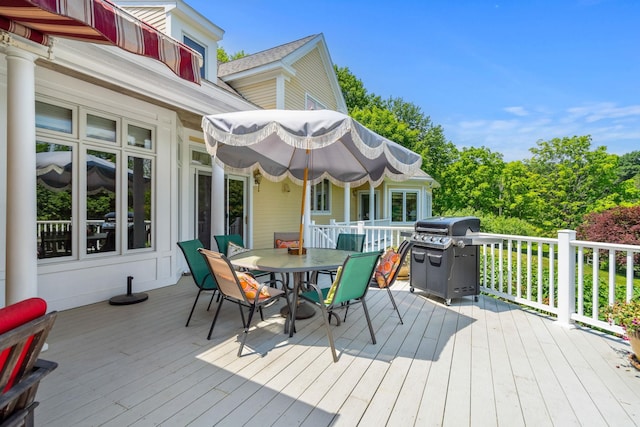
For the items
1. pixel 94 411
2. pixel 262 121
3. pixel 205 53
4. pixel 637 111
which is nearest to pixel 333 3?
pixel 205 53

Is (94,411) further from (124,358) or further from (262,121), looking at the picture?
(262,121)

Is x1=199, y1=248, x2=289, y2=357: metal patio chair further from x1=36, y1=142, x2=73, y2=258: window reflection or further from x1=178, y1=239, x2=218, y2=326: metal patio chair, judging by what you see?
x1=36, y1=142, x2=73, y2=258: window reflection

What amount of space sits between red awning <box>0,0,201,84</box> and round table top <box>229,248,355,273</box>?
1872mm

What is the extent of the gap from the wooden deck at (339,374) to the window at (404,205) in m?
12.2

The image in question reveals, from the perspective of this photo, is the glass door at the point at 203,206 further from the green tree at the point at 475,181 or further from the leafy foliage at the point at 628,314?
the green tree at the point at 475,181

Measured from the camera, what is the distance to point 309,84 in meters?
10.4

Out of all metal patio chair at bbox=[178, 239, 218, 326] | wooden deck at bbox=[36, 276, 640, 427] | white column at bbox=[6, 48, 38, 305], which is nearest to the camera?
wooden deck at bbox=[36, 276, 640, 427]

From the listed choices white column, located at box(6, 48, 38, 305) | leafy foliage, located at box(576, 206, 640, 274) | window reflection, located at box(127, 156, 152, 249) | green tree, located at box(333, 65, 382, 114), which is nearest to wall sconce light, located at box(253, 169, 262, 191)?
window reflection, located at box(127, 156, 152, 249)

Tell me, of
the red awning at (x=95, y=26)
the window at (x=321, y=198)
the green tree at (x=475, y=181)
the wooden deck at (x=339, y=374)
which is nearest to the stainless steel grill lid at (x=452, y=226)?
A: the wooden deck at (x=339, y=374)

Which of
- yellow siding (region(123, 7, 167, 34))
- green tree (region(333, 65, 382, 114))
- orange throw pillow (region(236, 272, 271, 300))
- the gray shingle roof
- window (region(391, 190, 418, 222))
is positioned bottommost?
orange throw pillow (region(236, 272, 271, 300))

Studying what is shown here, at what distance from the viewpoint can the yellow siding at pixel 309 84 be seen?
370 inches

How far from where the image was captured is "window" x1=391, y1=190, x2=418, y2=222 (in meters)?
15.7

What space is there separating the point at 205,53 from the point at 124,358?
21.2ft

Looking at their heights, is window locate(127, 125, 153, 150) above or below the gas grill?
above
